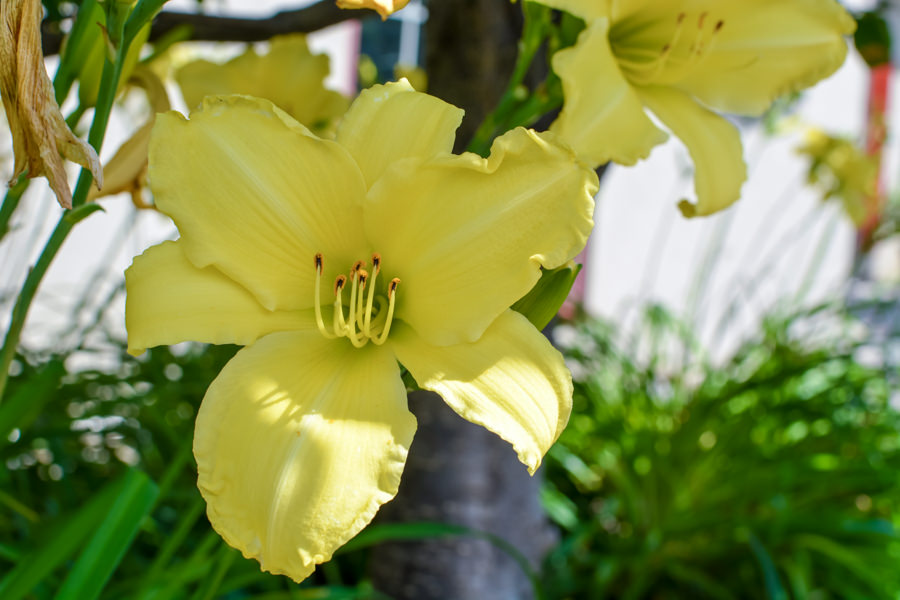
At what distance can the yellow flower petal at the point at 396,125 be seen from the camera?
16.9 inches

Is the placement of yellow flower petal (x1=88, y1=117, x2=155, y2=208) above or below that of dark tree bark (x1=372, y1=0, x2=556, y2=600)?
above

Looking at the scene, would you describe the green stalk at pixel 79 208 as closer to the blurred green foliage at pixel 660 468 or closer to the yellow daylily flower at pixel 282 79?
the yellow daylily flower at pixel 282 79

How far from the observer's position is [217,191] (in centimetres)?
42

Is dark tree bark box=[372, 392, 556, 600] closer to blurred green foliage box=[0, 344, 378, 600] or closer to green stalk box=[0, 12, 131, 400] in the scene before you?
blurred green foliage box=[0, 344, 378, 600]

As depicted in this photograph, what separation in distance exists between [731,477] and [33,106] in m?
1.56

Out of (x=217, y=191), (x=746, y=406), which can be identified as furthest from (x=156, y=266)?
(x=746, y=406)

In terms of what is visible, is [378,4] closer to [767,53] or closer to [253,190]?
[253,190]

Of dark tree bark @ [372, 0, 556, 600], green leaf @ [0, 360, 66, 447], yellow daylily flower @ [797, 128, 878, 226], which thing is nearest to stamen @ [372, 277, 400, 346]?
green leaf @ [0, 360, 66, 447]

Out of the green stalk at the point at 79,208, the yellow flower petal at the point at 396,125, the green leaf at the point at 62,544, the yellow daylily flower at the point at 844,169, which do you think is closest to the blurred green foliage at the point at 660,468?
the green leaf at the point at 62,544

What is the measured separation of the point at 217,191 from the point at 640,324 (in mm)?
1884

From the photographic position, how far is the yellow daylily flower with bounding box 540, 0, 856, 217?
1.71ft

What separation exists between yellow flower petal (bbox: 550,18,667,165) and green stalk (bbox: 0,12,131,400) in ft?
0.88

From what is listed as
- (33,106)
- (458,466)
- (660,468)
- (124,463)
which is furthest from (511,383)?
(660,468)

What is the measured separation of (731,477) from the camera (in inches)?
63.2
